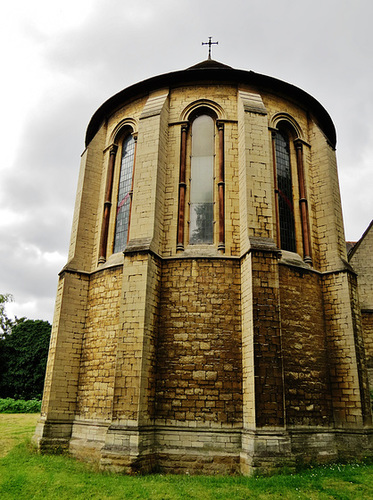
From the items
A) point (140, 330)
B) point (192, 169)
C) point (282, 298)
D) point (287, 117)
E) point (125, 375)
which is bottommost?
point (125, 375)

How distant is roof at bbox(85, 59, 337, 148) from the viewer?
13.4m

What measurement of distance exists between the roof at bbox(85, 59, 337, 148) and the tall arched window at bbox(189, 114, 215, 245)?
4.47 ft

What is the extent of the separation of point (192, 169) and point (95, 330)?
19.1 ft

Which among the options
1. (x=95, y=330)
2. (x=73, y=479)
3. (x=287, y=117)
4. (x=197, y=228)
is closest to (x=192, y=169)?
(x=197, y=228)

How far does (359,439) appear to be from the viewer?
423 inches

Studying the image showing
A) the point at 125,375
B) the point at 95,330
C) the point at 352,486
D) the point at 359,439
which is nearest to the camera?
the point at 352,486

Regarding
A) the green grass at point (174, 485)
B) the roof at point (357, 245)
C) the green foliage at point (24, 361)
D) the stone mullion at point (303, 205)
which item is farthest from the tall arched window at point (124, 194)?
the green foliage at point (24, 361)

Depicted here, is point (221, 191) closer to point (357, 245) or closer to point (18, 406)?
point (357, 245)

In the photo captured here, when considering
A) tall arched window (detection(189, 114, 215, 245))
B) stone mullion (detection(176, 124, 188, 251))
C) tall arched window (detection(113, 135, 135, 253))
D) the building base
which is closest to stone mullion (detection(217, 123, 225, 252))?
tall arched window (detection(189, 114, 215, 245))

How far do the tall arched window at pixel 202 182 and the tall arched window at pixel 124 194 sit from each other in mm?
2241

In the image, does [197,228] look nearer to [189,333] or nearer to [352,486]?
[189,333]

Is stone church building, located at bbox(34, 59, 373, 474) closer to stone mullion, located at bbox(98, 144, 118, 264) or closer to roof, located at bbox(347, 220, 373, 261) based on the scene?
stone mullion, located at bbox(98, 144, 118, 264)

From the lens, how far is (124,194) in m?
13.8

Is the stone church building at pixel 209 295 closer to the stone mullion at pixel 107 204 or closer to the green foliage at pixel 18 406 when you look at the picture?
the stone mullion at pixel 107 204
